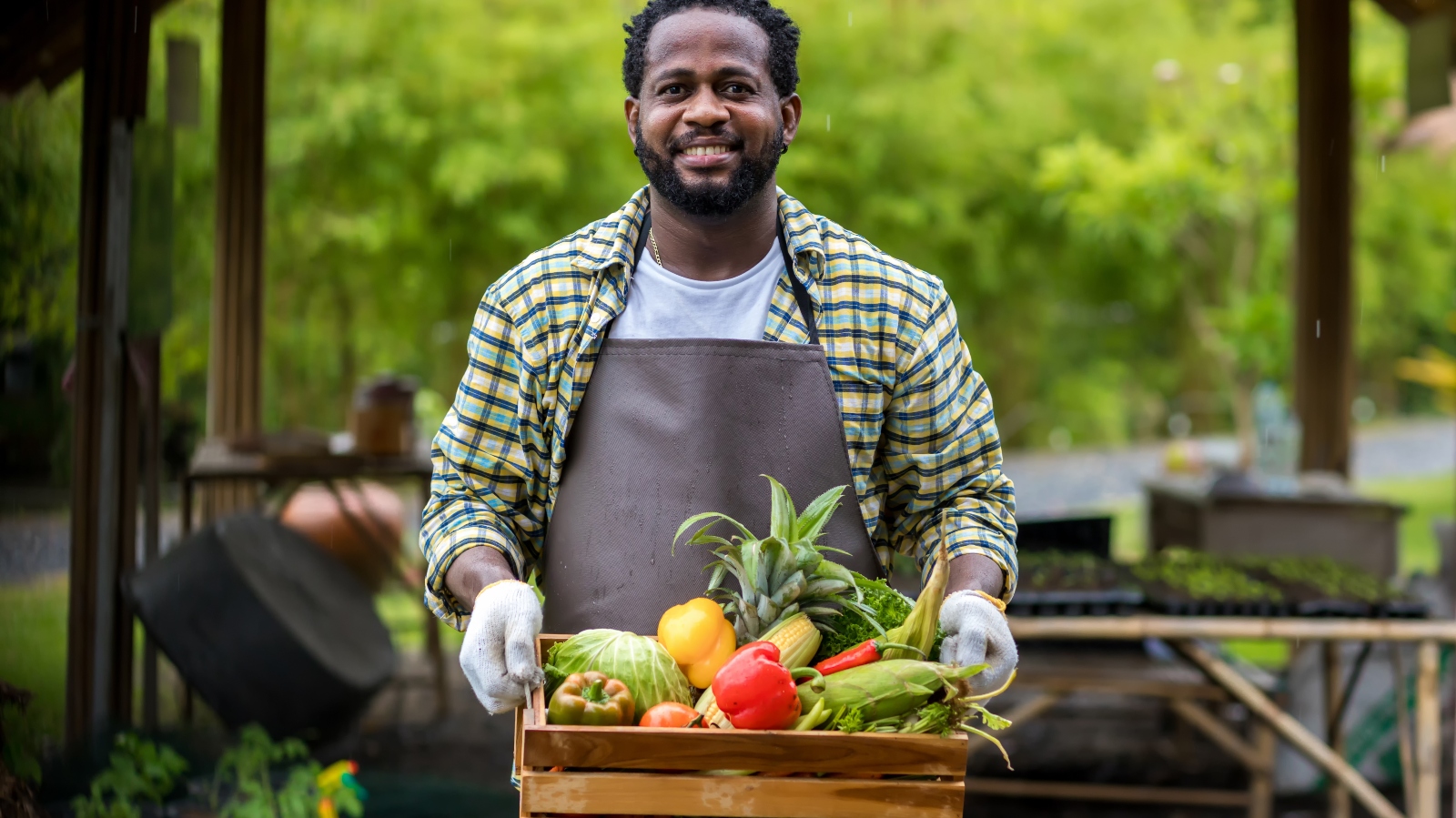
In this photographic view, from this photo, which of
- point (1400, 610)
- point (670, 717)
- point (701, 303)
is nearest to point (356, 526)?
point (1400, 610)

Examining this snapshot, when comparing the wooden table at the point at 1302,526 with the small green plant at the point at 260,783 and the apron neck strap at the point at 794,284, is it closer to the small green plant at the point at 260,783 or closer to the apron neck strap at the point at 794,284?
the small green plant at the point at 260,783

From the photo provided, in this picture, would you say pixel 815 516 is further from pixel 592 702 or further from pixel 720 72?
pixel 720 72

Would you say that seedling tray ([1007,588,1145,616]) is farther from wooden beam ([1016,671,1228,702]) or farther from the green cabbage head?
the green cabbage head

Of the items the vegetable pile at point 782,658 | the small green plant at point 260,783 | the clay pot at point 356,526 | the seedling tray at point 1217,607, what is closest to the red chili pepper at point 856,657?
the vegetable pile at point 782,658

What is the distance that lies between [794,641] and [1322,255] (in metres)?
5.16

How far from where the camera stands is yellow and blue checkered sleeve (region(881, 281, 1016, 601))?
6.69 feet

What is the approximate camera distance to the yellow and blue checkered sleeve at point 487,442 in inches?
78.4

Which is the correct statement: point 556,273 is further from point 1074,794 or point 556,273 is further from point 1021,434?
point 1021,434

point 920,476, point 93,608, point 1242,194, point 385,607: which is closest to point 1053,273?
point 1242,194

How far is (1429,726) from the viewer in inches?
152

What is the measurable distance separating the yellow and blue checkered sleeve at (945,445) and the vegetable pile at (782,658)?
0.24 m

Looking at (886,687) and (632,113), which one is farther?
(632,113)

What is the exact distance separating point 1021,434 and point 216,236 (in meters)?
10.7

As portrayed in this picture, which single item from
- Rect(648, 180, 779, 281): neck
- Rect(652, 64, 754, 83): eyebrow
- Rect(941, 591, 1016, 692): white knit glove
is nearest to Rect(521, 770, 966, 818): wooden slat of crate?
Rect(941, 591, 1016, 692): white knit glove
